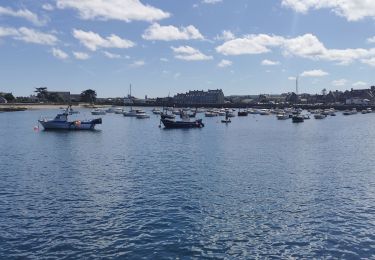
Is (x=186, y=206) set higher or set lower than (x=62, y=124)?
lower

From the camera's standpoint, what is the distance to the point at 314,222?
3039 cm

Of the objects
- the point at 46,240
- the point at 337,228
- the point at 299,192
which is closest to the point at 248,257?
the point at 337,228

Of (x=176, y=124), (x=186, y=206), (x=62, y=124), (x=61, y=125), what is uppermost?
(x=62, y=124)

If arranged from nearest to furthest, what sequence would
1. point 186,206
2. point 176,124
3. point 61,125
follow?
point 186,206 → point 61,125 → point 176,124

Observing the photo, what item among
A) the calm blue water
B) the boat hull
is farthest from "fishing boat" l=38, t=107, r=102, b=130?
the calm blue water

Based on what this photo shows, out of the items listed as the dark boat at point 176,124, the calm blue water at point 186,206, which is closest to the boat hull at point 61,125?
the dark boat at point 176,124

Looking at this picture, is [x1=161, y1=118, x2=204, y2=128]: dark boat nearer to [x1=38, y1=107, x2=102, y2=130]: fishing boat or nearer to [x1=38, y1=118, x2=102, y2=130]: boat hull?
[x1=38, y1=107, x2=102, y2=130]: fishing boat

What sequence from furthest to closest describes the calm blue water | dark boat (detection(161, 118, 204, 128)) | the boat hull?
dark boat (detection(161, 118, 204, 128)), the boat hull, the calm blue water

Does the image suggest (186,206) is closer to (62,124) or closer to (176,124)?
(62,124)

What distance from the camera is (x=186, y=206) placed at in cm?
3428

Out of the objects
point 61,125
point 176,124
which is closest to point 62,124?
point 61,125

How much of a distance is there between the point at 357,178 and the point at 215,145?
37.5 meters

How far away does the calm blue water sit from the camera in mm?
25594

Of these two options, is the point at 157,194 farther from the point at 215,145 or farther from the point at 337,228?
the point at 215,145
